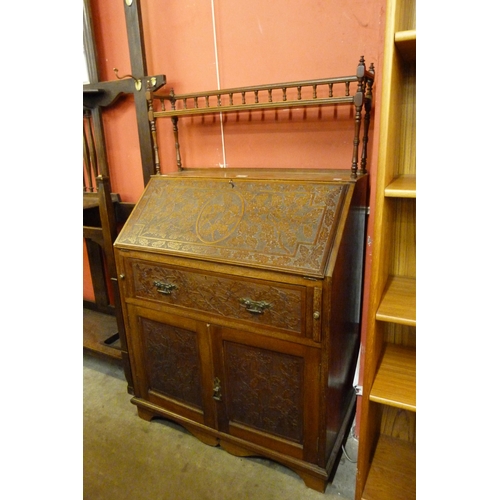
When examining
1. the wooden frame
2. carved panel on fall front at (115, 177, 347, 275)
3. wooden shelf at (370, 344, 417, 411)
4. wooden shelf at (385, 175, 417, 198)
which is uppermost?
the wooden frame

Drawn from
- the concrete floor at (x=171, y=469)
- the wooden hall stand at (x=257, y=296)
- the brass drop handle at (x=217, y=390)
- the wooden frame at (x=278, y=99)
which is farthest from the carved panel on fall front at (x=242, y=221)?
the concrete floor at (x=171, y=469)

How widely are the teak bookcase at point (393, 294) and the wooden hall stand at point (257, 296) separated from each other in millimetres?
Answer: 151

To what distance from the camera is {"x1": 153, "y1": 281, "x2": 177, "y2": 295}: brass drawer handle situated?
1522 mm

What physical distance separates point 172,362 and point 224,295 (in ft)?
1.64

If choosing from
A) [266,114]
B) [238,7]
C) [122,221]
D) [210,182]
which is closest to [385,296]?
[210,182]

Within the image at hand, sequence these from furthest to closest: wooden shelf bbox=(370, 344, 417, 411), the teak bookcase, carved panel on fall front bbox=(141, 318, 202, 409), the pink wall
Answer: carved panel on fall front bbox=(141, 318, 202, 409), the pink wall, wooden shelf bbox=(370, 344, 417, 411), the teak bookcase

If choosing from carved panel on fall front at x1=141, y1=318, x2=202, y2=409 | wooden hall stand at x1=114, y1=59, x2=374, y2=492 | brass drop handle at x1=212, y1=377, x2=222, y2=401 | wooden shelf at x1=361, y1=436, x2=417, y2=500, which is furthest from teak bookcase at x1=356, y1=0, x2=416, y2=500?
carved panel on fall front at x1=141, y1=318, x2=202, y2=409

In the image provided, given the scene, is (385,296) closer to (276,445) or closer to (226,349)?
(226,349)

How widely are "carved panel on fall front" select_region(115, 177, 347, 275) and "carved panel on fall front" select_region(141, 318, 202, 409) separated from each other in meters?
0.39

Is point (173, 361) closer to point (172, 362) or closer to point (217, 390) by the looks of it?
point (172, 362)

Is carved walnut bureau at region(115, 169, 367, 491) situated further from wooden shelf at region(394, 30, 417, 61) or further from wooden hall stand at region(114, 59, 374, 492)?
wooden shelf at region(394, 30, 417, 61)

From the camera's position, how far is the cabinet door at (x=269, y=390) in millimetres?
1343
